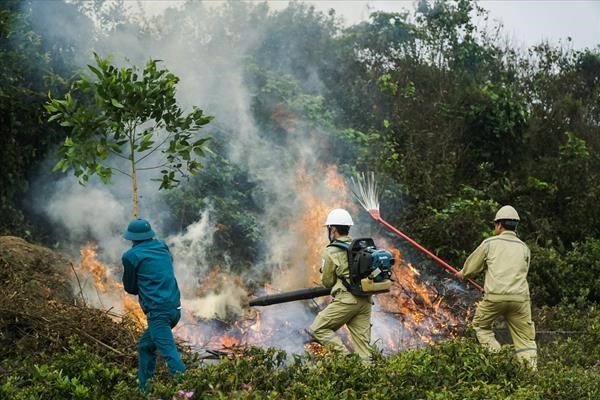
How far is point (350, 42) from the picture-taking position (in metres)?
17.1

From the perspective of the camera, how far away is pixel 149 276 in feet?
20.7

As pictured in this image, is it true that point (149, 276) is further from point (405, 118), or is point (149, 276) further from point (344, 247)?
point (405, 118)

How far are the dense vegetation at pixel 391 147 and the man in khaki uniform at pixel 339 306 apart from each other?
3.30 ft

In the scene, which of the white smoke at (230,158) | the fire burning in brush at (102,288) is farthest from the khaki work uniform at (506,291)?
the fire burning in brush at (102,288)

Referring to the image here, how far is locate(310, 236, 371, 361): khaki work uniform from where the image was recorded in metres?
7.22

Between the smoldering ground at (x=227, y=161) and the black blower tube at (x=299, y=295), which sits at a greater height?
the smoldering ground at (x=227, y=161)

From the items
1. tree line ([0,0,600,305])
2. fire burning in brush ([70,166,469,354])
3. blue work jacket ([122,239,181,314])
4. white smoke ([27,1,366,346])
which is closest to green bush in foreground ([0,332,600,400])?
blue work jacket ([122,239,181,314])

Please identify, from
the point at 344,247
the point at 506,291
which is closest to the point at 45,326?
the point at 344,247

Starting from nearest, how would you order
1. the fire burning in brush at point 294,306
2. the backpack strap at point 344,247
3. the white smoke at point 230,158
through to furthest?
the backpack strap at point 344,247 < the fire burning in brush at point 294,306 < the white smoke at point 230,158

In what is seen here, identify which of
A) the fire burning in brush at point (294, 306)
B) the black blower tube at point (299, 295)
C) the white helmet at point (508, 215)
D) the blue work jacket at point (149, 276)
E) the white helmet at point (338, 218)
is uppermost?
the white helmet at point (338, 218)

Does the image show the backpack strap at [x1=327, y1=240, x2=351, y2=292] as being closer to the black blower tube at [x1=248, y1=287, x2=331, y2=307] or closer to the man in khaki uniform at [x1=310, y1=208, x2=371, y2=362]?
the man in khaki uniform at [x1=310, y1=208, x2=371, y2=362]

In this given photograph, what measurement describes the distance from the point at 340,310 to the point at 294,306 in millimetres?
2214

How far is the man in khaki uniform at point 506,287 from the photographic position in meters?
7.84

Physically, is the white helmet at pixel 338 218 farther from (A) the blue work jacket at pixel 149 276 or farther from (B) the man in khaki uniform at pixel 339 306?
(A) the blue work jacket at pixel 149 276
